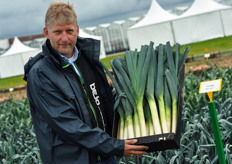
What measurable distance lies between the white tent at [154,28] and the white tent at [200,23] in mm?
581

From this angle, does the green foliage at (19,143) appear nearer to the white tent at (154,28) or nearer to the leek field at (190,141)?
the leek field at (190,141)

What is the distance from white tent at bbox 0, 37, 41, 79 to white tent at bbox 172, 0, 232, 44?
35.5ft

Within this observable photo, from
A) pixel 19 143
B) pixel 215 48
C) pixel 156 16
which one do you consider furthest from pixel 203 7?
pixel 19 143

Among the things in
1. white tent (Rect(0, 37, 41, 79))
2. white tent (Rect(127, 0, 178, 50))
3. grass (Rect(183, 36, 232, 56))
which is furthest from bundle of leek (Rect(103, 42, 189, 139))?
white tent (Rect(0, 37, 41, 79))

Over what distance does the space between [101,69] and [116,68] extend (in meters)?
0.16

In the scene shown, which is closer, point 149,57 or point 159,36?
point 149,57

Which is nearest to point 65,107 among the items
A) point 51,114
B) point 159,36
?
point 51,114

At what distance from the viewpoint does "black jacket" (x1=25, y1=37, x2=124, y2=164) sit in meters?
1.64

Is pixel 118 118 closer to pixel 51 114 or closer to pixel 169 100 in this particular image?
pixel 169 100

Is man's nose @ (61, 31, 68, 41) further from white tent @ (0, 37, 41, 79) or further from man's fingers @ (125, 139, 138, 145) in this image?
white tent @ (0, 37, 41, 79)

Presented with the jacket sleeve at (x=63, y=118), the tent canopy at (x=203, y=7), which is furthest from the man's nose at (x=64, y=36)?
the tent canopy at (x=203, y=7)

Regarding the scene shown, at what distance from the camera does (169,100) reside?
6.21ft

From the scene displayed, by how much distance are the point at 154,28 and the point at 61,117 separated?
19.1 meters

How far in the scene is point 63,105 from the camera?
1656 millimetres
